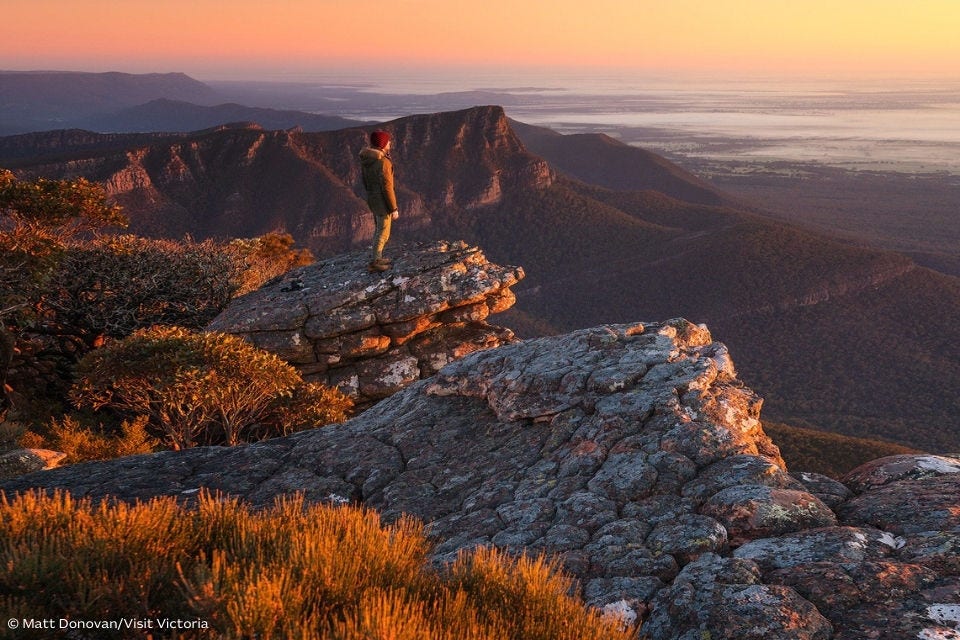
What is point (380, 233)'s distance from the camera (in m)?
15.7

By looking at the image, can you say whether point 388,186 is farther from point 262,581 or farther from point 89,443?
point 262,581

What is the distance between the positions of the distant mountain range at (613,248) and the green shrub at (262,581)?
6830cm

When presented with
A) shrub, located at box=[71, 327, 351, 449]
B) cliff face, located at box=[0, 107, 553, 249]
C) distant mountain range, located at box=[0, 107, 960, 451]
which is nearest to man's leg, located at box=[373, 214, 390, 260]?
shrub, located at box=[71, 327, 351, 449]

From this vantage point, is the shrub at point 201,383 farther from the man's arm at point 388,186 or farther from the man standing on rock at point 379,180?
the man's arm at point 388,186

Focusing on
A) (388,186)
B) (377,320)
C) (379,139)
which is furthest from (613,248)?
(379,139)

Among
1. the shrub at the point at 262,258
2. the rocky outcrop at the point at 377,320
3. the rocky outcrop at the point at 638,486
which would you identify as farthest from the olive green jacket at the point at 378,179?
the rocky outcrop at the point at 638,486

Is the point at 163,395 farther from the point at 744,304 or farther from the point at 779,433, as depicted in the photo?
the point at 744,304

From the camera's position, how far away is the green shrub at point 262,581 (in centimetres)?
367

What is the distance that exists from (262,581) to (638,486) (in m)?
3.87

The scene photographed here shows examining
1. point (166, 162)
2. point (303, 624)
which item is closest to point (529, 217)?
point (166, 162)

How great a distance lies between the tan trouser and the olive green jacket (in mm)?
243

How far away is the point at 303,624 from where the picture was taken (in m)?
3.69

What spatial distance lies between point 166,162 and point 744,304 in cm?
8902

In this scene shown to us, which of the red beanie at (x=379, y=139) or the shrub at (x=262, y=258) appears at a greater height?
the red beanie at (x=379, y=139)
